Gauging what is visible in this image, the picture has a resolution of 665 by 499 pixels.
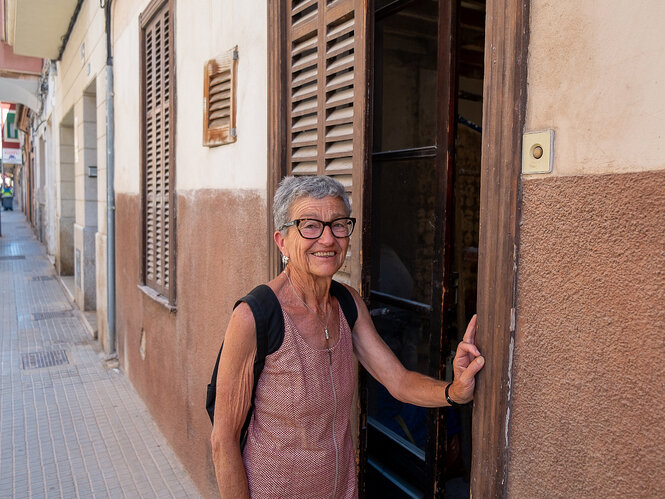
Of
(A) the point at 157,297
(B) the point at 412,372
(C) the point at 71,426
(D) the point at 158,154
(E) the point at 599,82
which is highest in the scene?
(D) the point at 158,154

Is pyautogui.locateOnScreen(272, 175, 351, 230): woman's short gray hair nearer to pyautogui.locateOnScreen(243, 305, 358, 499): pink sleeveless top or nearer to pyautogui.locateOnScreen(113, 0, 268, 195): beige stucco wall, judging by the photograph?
pyautogui.locateOnScreen(243, 305, 358, 499): pink sleeveless top

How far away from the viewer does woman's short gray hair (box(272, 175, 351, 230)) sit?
1841 millimetres

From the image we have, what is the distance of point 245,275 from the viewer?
11.1 ft

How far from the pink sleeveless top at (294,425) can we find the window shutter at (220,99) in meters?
2.02

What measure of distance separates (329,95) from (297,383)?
1.34 metres

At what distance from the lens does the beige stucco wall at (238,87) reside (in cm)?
321

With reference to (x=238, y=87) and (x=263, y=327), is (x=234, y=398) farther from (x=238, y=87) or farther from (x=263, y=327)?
(x=238, y=87)

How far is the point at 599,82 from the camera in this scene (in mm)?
1339

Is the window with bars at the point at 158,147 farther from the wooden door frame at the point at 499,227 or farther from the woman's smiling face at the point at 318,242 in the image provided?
the wooden door frame at the point at 499,227

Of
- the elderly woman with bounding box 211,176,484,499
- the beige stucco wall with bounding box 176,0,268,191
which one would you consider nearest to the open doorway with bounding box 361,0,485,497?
the elderly woman with bounding box 211,176,484,499

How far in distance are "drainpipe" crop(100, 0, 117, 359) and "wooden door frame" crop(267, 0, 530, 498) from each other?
6.07 meters

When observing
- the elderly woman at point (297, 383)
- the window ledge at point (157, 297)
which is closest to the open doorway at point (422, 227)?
the elderly woman at point (297, 383)

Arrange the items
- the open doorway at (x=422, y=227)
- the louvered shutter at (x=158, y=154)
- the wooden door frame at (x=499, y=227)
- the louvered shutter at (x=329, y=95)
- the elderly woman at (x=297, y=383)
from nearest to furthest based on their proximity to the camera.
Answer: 1. the wooden door frame at (x=499, y=227)
2. the elderly woman at (x=297, y=383)
3. the open doorway at (x=422, y=227)
4. the louvered shutter at (x=329, y=95)
5. the louvered shutter at (x=158, y=154)

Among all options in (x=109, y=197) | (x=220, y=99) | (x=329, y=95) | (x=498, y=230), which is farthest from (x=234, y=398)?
(x=109, y=197)
